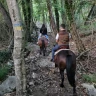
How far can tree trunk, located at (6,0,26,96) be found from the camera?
5602 millimetres

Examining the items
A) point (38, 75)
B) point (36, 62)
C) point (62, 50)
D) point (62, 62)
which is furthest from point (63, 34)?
point (36, 62)

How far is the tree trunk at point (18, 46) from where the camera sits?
5602mm

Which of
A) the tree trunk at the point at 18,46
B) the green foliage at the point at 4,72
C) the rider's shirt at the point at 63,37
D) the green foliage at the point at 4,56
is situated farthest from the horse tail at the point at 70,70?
the green foliage at the point at 4,56

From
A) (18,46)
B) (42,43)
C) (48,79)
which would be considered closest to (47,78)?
(48,79)

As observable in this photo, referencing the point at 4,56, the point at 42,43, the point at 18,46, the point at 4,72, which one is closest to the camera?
the point at 18,46

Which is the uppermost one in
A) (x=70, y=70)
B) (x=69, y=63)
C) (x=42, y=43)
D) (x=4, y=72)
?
(x=69, y=63)

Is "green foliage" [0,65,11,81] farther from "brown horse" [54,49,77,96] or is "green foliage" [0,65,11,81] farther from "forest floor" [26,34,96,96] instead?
"brown horse" [54,49,77,96]

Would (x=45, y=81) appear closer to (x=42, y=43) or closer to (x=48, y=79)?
(x=48, y=79)

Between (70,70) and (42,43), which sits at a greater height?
(42,43)

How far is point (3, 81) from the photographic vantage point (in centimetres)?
755

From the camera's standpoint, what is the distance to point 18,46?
5789 millimetres

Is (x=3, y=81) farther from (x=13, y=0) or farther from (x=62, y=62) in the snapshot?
(x=13, y=0)

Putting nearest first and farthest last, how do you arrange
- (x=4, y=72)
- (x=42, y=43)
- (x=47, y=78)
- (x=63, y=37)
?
1. (x=4, y=72)
2. (x=63, y=37)
3. (x=47, y=78)
4. (x=42, y=43)

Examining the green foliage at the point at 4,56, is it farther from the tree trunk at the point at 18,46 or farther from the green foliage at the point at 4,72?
the tree trunk at the point at 18,46
